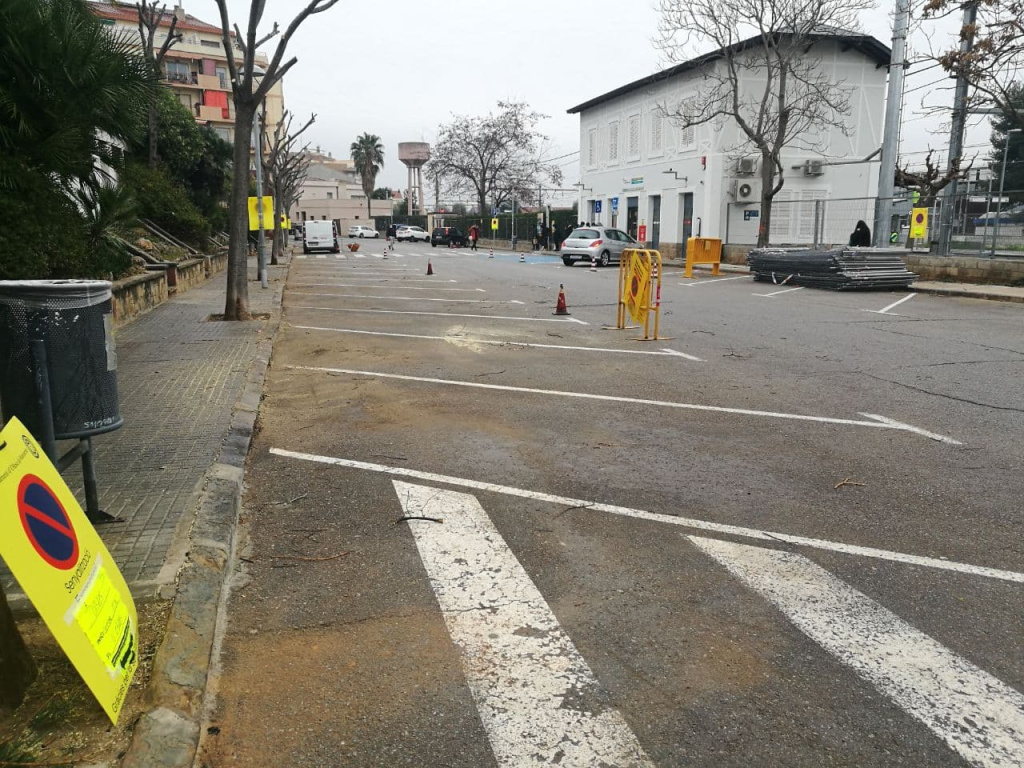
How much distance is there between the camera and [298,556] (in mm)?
4367

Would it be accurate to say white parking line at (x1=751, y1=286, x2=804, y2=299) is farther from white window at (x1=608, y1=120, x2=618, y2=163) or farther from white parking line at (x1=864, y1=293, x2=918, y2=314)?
white window at (x1=608, y1=120, x2=618, y2=163)

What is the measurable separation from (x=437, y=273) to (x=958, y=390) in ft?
72.9

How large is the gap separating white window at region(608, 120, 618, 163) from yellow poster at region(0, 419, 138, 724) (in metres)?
48.1

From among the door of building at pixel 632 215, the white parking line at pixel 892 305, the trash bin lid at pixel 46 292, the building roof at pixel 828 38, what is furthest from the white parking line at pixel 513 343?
the door of building at pixel 632 215

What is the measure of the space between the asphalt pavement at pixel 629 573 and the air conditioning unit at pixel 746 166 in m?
30.6

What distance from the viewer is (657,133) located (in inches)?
1710

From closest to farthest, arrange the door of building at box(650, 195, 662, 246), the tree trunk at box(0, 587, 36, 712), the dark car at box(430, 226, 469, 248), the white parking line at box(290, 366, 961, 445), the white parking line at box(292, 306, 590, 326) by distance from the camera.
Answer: the tree trunk at box(0, 587, 36, 712) → the white parking line at box(290, 366, 961, 445) → the white parking line at box(292, 306, 590, 326) → the door of building at box(650, 195, 662, 246) → the dark car at box(430, 226, 469, 248)

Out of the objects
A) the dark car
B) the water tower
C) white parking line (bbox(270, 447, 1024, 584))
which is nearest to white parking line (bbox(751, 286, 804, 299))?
white parking line (bbox(270, 447, 1024, 584))

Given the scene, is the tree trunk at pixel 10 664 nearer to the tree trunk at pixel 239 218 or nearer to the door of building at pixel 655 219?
the tree trunk at pixel 239 218

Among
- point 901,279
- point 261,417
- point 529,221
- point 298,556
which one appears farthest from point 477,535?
point 529,221

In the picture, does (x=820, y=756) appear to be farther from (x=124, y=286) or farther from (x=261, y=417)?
(x=124, y=286)

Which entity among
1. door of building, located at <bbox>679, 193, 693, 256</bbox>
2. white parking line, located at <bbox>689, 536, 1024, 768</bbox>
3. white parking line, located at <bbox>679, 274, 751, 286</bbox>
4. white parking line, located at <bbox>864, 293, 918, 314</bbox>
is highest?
door of building, located at <bbox>679, 193, 693, 256</bbox>

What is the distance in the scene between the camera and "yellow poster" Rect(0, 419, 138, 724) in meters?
2.56

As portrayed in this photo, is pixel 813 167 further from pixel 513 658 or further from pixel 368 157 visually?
pixel 368 157
